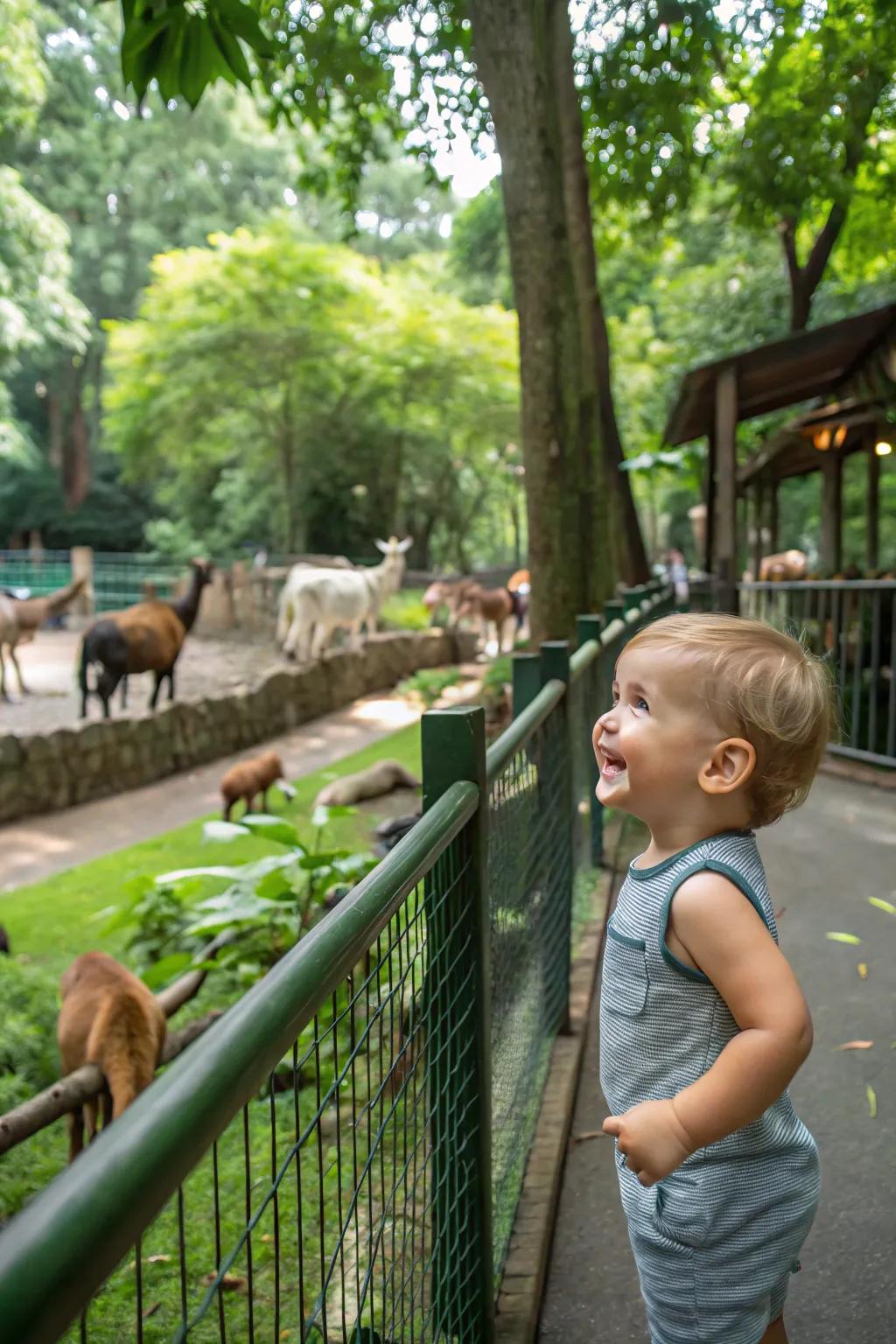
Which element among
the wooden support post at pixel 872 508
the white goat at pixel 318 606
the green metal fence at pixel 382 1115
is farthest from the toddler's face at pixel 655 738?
the white goat at pixel 318 606

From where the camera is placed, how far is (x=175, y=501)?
36.5m

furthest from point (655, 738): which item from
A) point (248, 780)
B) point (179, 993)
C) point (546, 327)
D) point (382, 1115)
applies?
point (248, 780)

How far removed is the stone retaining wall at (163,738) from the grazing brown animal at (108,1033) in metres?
7.06

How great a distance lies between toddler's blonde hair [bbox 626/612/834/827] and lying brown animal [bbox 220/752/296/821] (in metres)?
7.59

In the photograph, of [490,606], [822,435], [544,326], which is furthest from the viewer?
[490,606]

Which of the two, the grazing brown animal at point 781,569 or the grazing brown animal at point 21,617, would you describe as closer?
the grazing brown animal at point 21,617

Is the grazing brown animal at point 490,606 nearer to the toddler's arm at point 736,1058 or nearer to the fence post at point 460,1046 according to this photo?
the fence post at point 460,1046

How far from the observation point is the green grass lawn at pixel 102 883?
677 cm

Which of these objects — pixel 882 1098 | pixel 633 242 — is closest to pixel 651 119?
pixel 633 242

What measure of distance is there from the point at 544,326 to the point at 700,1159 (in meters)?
6.69

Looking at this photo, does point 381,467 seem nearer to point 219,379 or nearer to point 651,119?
point 219,379

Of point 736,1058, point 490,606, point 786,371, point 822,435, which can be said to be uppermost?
point 786,371

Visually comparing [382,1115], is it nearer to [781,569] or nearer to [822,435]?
[822,435]

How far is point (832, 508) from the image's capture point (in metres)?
15.9
